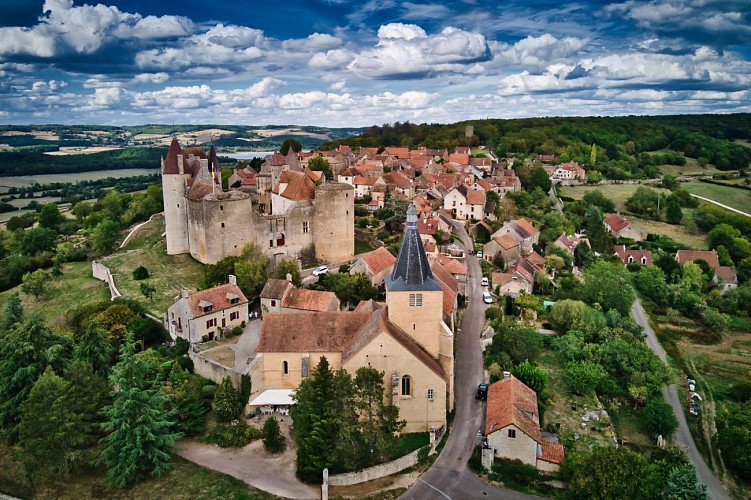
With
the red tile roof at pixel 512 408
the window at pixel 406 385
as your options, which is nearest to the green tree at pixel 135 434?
the window at pixel 406 385

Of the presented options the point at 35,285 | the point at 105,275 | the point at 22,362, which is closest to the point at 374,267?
the point at 22,362

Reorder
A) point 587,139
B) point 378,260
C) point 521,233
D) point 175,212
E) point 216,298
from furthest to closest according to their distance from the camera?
point 587,139 → point 521,233 → point 175,212 → point 378,260 → point 216,298

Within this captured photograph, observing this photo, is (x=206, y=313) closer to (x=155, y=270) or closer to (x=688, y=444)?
(x=155, y=270)

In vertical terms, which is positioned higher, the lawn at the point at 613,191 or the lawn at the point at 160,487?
the lawn at the point at 613,191

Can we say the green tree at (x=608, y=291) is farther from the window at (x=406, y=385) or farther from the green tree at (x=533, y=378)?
the window at (x=406, y=385)

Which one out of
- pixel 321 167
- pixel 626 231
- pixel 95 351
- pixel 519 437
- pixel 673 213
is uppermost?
pixel 321 167
